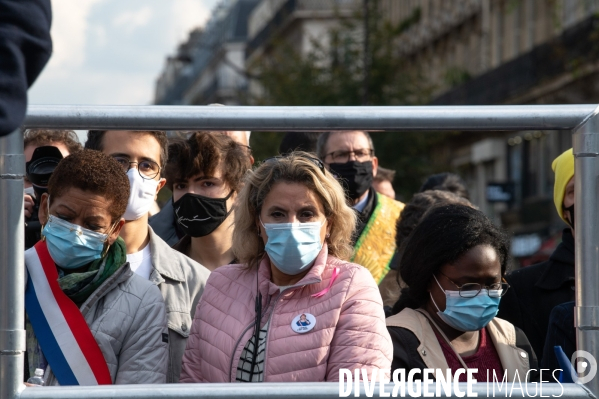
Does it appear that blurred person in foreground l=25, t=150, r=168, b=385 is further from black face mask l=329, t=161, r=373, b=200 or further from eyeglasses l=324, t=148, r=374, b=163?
eyeglasses l=324, t=148, r=374, b=163

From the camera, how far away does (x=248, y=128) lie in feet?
9.09

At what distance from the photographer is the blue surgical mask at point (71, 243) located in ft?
11.8

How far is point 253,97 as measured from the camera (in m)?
30.0

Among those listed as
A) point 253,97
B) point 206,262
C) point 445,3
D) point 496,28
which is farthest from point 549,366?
point 445,3

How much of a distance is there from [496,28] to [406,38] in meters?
8.83

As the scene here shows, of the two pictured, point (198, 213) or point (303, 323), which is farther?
point (198, 213)

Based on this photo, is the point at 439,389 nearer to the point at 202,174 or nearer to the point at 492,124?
the point at 492,124

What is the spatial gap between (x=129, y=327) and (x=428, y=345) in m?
1.04

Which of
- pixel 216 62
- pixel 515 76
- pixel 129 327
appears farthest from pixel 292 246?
Answer: pixel 216 62

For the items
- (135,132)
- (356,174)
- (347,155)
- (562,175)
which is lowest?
(562,175)

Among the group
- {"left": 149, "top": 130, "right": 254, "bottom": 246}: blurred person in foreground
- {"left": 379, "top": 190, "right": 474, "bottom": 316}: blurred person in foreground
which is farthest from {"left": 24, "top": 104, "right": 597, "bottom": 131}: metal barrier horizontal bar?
{"left": 149, "top": 130, "right": 254, "bottom": 246}: blurred person in foreground

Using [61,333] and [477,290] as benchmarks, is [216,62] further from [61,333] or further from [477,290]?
[61,333]

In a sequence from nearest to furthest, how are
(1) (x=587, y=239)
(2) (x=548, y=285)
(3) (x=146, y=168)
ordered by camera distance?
(1) (x=587, y=239), (3) (x=146, y=168), (2) (x=548, y=285)

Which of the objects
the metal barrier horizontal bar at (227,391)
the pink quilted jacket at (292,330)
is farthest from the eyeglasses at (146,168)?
the metal barrier horizontal bar at (227,391)
